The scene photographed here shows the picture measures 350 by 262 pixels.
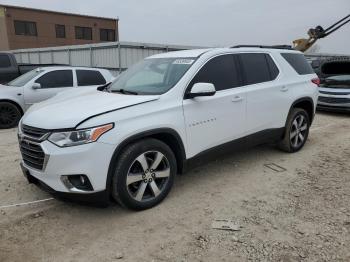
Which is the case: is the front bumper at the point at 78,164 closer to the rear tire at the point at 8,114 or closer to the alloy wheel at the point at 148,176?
the alloy wheel at the point at 148,176

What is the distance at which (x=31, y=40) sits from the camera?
3944 centimetres

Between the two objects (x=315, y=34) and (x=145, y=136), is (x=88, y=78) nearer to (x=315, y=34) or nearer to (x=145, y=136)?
(x=145, y=136)

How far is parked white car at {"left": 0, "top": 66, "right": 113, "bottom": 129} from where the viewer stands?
8.75m

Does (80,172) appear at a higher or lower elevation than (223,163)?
higher

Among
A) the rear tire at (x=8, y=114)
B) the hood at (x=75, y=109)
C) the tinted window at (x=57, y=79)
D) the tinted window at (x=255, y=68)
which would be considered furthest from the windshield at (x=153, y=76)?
the rear tire at (x=8, y=114)

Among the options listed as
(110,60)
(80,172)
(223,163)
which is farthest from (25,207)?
(110,60)

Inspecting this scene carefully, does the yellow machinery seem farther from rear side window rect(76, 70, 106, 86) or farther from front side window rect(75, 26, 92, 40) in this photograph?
front side window rect(75, 26, 92, 40)

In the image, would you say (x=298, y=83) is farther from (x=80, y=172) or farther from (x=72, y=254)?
(x=72, y=254)

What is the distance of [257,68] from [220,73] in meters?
0.86

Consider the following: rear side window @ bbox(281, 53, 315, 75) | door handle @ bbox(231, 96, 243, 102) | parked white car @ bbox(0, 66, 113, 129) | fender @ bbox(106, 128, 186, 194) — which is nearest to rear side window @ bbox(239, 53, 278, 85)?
door handle @ bbox(231, 96, 243, 102)

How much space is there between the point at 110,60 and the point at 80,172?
13.5 metres

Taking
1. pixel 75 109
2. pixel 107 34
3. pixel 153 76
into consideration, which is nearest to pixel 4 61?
pixel 153 76

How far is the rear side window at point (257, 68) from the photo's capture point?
5.07m

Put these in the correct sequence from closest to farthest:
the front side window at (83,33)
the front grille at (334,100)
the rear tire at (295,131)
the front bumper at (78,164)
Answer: the front bumper at (78,164), the rear tire at (295,131), the front grille at (334,100), the front side window at (83,33)
